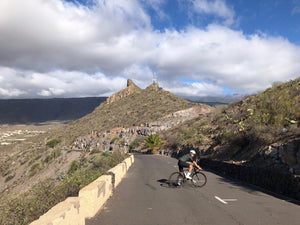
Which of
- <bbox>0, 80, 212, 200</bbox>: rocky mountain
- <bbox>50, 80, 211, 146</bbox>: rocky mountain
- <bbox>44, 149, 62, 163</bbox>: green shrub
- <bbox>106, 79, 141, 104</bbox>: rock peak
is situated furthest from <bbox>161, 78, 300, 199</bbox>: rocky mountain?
<bbox>106, 79, 141, 104</bbox>: rock peak

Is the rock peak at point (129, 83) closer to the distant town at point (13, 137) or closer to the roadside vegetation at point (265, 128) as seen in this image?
the distant town at point (13, 137)

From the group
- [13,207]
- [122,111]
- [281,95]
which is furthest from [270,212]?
[122,111]

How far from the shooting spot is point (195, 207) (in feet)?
24.2

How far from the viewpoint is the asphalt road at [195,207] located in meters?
6.11

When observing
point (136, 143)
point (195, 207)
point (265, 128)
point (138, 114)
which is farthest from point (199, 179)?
point (138, 114)

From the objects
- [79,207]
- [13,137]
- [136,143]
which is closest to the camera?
[79,207]

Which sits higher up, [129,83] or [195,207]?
[129,83]

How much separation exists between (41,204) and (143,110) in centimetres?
6613

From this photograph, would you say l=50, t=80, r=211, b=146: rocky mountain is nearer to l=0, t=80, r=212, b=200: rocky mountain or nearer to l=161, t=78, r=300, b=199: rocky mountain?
l=0, t=80, r=212, b=200: rocky mountain

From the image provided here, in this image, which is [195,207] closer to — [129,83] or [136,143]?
[136,143]

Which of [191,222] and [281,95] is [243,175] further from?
[281,95]

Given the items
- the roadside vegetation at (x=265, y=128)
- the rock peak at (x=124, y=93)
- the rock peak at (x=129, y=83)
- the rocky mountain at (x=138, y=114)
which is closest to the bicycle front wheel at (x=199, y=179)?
the roadside vegetation at (x=265, y=128)

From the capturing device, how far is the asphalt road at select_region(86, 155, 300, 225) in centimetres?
611

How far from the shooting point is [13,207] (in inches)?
225
